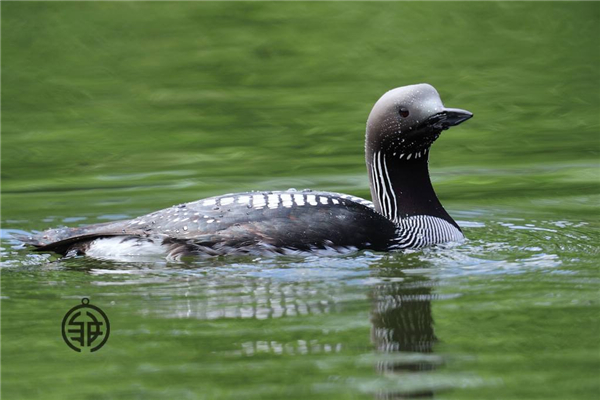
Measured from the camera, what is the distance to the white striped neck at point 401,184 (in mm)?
7734

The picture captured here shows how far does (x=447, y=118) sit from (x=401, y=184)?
0.53 m

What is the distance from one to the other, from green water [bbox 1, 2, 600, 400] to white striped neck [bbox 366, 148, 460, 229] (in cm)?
Result: 42

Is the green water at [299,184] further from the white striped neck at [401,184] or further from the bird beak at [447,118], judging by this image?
the bird beak at [447,118]

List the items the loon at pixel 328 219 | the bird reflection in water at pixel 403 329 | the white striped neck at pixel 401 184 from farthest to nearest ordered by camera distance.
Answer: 1. the white striped neck at pixel 401 184
2. the loon at pixel 328 219
3. the bird reflection in water at pixel 403 329

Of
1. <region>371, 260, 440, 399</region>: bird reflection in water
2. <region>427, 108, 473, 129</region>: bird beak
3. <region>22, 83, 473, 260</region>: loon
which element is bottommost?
<region>371, 260, 440, 399</region>: bird reflection in water

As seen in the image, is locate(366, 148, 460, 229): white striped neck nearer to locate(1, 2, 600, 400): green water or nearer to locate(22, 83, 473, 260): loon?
locate(22, 83, 473, 260): loon

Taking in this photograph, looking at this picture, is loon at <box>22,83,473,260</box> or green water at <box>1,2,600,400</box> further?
loon at <box>22,83,473,260</box>

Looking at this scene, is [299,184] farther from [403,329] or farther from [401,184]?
[403,329]

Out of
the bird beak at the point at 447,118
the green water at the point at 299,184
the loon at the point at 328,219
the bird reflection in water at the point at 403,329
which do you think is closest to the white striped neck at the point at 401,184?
the loon at the point at 328,219

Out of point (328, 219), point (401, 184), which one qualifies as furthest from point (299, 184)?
point (328, 219)

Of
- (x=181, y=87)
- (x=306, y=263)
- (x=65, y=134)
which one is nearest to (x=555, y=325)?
(x=306, y=263)

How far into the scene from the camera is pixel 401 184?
25.4ft

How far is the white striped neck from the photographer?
773cm

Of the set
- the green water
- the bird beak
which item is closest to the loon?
the bird beak
